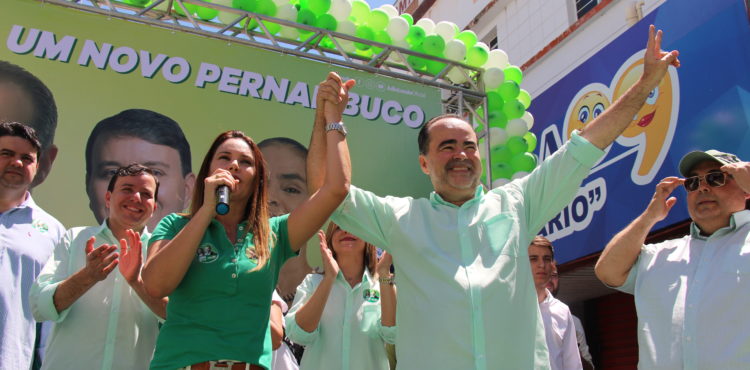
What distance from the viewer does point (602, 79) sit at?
7527 millimetres

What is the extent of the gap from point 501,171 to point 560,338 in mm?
3197

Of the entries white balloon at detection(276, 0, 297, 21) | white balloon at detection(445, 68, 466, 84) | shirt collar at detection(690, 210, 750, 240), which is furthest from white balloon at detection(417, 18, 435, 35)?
shirt collar at detection(690, 210, 750, 240)

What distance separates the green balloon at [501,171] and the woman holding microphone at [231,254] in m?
4.89

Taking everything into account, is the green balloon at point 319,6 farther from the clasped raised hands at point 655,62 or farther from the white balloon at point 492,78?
the clasped raised hands at point 655,62

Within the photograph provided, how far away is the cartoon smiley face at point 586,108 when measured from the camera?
749 centimetres

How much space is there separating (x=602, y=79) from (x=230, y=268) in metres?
6.92

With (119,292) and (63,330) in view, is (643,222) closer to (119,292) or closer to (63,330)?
(119,292)

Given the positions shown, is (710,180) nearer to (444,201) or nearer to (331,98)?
(444,201)

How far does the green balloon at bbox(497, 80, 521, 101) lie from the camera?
6836 millimetres

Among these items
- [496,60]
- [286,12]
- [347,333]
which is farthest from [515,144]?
[347,333]

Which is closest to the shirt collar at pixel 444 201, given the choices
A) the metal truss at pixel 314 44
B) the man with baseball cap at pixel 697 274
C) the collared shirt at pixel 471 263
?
the collared shirt at pixel 471 263

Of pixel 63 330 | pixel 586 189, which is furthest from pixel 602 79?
pixel 63 330

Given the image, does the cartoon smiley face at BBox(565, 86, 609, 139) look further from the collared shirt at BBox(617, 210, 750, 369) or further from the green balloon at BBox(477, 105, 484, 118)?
the collared shirt at BBox(617, 210, 750, 369)

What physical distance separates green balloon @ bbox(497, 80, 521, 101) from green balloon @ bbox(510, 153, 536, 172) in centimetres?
72
